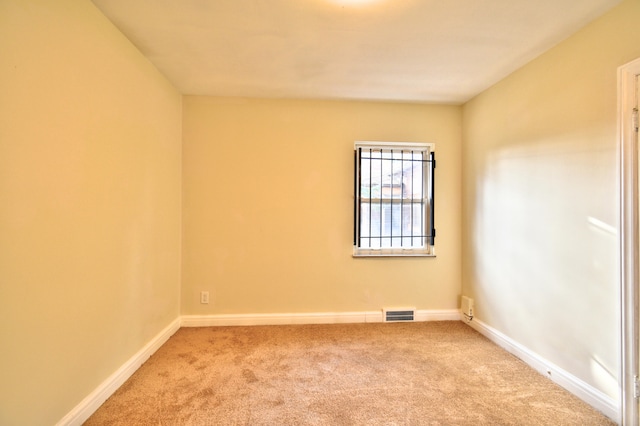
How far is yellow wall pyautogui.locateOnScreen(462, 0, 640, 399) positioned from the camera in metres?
1.67

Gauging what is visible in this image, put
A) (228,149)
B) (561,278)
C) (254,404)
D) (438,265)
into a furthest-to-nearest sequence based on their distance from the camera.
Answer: (438,265), (228,149), (561,278), (254,404)

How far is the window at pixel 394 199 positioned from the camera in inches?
121

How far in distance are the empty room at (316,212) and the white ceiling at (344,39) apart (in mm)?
18

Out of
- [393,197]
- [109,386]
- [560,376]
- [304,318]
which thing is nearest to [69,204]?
[109,386]

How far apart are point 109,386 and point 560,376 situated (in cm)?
301

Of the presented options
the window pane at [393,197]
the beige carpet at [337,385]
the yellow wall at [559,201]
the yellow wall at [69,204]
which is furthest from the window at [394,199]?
the yellow wall at [69,204]

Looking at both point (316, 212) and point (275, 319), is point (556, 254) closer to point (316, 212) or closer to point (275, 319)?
point (316, 212)

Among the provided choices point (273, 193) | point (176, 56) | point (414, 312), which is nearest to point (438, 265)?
point (414, 312)

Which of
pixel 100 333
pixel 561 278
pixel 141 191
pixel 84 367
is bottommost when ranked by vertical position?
pixel 84 367

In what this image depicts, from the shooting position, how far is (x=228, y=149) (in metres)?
A: 2.94

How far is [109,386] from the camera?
5.88 feet

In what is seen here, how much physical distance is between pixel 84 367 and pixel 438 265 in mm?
3087

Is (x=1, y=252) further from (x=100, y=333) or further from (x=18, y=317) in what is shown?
(x=100, y=333)

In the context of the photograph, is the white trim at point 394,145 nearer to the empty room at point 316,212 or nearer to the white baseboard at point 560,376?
the empty room at point 316,212
